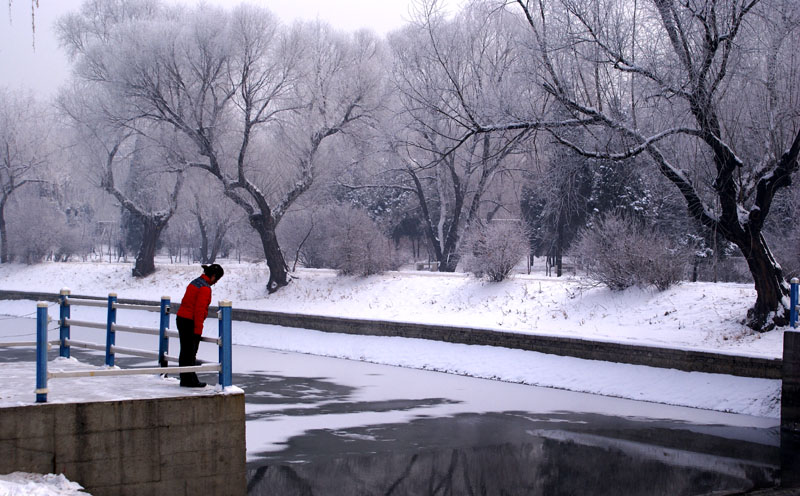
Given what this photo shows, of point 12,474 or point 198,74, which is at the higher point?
point 198,74

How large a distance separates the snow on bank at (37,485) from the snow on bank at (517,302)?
1215cm

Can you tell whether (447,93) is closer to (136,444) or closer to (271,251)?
(271,251)

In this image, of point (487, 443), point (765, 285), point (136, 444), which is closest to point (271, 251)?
point (765, 285)

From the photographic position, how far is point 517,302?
2533cm

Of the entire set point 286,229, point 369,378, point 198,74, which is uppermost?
point 198,74

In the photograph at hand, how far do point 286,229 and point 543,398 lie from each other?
36.2 metres

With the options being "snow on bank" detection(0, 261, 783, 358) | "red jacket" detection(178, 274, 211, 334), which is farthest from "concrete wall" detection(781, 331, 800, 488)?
"red jacket" detection(178, 274, 211, 334)

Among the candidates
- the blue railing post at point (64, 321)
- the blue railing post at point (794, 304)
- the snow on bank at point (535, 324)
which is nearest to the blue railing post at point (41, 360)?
the blue railing post at point (64, 321)

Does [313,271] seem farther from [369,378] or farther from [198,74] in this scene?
[369,378]

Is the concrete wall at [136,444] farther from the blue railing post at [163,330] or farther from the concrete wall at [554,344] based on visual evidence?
the concrete wall at [554,344]

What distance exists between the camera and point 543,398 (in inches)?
667

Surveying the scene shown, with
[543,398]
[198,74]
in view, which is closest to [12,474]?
[543,398]

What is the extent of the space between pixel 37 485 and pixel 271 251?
27.7 m

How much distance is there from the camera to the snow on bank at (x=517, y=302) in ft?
63.1
